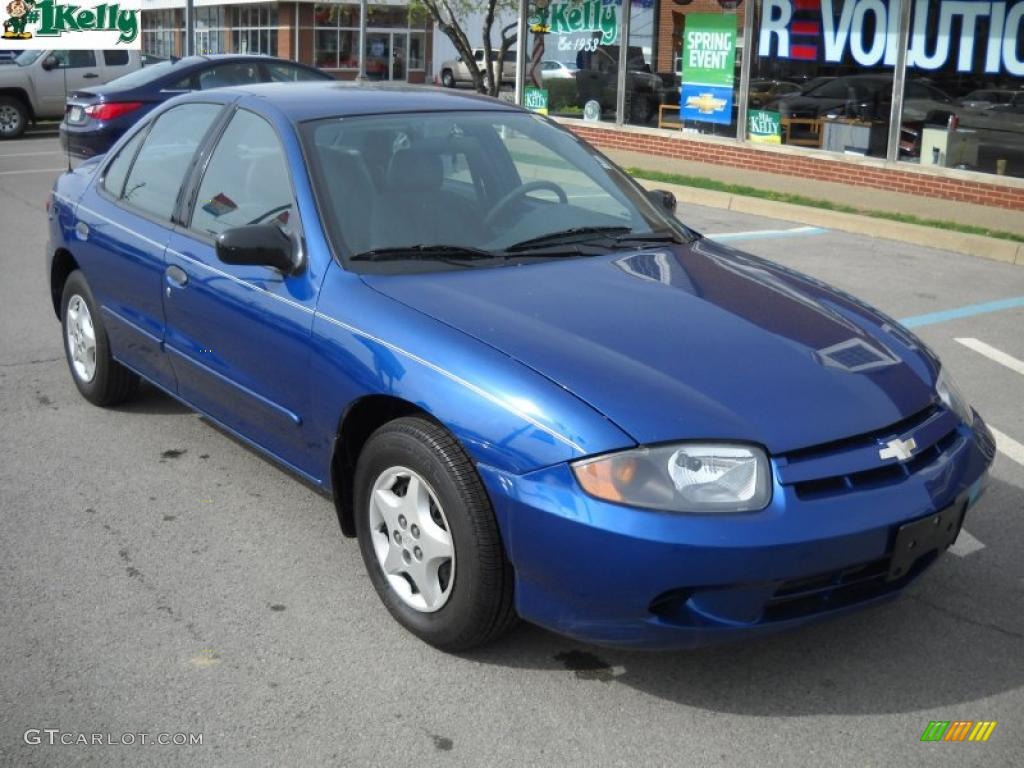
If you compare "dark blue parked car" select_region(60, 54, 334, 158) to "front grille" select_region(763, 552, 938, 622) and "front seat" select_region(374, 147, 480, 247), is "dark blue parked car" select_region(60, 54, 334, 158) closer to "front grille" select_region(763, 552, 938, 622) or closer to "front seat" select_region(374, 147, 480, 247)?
"front seat" select_region(374, 147, 480, 247)

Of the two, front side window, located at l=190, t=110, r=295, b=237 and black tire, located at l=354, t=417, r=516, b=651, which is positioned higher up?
front side window, located at l=190, t=110, r=295, b=237

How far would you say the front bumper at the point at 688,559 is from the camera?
3111 millimetres

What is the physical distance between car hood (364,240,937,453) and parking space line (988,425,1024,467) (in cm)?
161

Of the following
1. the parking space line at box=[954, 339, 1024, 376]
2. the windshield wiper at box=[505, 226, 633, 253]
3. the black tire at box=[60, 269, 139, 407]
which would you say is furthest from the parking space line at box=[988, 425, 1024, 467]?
the black tire at box=[60, 269, 139, 407]

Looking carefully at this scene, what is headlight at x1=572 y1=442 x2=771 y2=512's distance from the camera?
3.15 metres

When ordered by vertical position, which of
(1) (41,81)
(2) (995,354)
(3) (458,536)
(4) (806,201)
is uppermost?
(1) (41,81)

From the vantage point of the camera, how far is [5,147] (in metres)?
20.7

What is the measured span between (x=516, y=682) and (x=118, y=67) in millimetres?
22431

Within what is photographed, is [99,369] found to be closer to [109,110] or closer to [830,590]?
[830,590]

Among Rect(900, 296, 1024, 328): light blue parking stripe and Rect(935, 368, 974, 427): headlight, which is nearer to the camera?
Rect(935, 368, 974, 427): headlight

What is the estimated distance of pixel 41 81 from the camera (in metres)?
22.4

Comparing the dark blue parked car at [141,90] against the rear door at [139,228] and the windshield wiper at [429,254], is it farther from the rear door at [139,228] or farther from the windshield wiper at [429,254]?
the windshield wiper at [429,254]

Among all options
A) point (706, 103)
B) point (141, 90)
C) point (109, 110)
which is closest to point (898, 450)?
point (109, 110)

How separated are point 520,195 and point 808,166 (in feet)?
36.3
